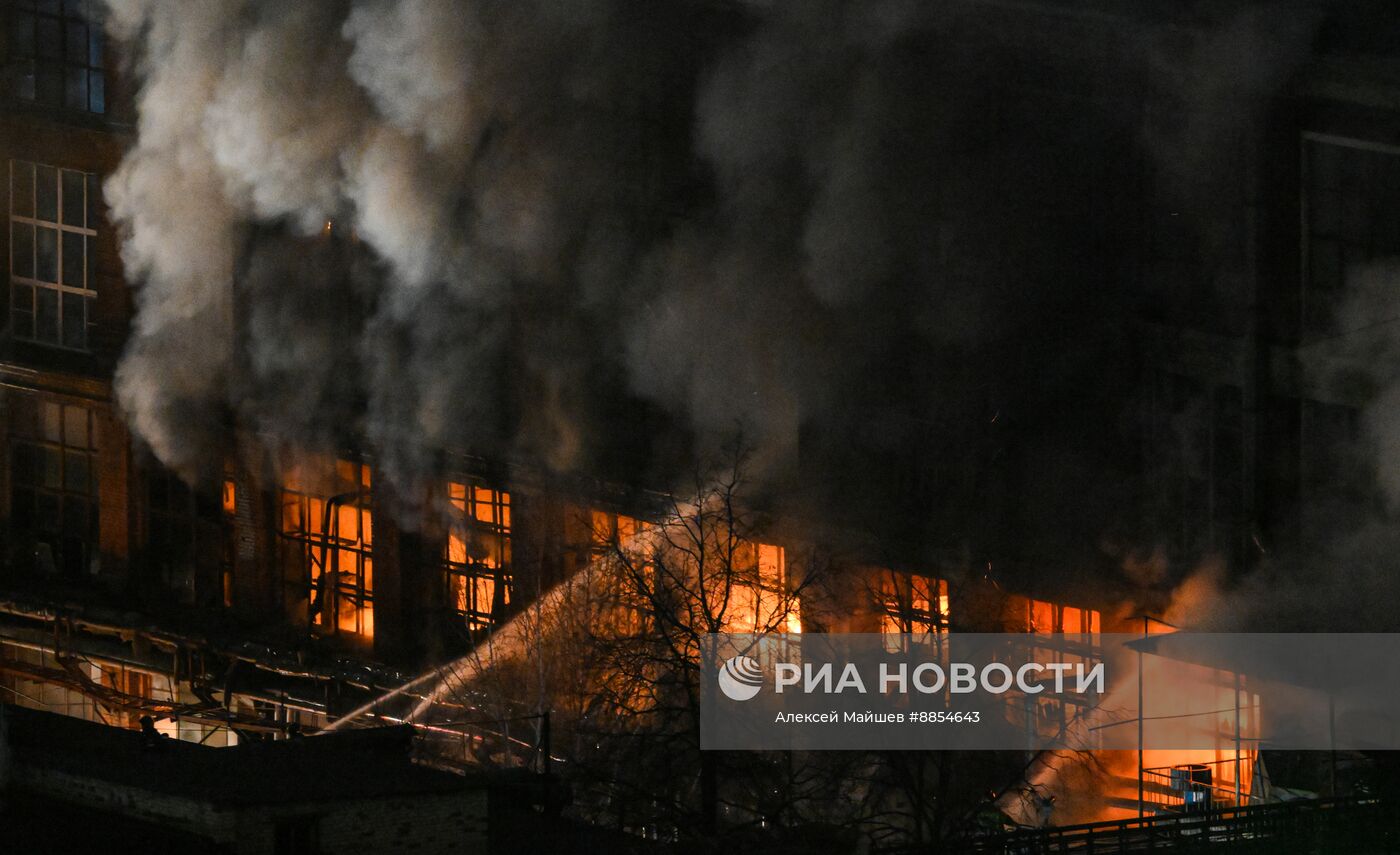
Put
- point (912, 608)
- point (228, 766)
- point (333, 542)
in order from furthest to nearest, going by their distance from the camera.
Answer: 1. point (333, 542)
2. point (912, 608)
3. point (228, 766)

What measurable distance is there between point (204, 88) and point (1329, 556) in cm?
1587

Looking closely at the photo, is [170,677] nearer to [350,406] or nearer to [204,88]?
[350,406]

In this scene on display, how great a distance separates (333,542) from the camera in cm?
3697

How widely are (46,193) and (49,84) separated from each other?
1.39 m

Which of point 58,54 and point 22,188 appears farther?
point 22,188

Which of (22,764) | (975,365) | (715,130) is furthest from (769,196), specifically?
(22,764)

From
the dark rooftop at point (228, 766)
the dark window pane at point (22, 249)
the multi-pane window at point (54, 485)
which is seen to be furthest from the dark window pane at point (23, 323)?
the dark rooftop at point (228, 766)

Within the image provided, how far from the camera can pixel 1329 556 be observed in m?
26.7

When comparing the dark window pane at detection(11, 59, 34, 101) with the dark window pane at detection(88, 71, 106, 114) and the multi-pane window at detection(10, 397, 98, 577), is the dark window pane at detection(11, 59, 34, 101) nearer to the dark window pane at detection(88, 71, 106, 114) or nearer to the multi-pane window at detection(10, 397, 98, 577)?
the dark window pane at detection(88, 71, 106, 114)

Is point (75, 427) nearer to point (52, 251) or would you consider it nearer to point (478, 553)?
point (52, 251)

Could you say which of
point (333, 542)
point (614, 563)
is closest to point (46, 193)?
point (333, 542)

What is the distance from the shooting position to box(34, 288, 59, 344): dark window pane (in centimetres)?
4019

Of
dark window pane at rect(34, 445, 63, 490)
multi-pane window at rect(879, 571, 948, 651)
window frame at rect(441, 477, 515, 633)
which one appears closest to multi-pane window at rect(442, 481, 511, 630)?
window frame at rect(441, 477, 515, 633)

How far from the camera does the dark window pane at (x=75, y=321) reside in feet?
131
